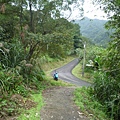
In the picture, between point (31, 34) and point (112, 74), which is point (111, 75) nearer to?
point (112, 74)

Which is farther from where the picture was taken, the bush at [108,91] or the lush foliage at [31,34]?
the lush foliage at [31,34]

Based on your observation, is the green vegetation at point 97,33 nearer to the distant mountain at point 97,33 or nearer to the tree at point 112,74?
the distant mountain at point 97,33

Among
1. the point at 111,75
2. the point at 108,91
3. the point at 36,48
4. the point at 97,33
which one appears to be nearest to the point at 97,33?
the point at 97,33

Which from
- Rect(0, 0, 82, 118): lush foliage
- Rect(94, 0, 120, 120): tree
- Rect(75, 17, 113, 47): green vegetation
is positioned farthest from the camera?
Rect(0, 0, 82, 118): lush foliage

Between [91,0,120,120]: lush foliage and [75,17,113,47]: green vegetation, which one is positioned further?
[75,17,113,47]: green vegetation

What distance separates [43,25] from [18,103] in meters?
6.85

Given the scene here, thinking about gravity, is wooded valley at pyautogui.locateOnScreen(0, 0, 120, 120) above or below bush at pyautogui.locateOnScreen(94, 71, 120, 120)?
above

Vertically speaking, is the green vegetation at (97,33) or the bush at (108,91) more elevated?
the green vegetation at (97,33)

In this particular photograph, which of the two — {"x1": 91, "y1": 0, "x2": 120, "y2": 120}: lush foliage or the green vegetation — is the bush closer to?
{"x1": 91, "y1": 0, "x2": 120, "y2": 120}: lush foliage

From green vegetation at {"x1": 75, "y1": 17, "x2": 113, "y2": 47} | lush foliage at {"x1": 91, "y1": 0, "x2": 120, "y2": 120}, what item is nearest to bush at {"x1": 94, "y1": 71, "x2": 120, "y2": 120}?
lush foliage at {"x1": 91, "y1": 0, "x2": 120, "y2": 120}

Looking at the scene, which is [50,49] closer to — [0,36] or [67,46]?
[67,46]

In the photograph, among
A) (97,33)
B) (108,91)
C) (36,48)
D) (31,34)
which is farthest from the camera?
(97,33)

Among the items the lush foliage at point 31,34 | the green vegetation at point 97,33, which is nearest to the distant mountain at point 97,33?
the green vegetation at point 97,33

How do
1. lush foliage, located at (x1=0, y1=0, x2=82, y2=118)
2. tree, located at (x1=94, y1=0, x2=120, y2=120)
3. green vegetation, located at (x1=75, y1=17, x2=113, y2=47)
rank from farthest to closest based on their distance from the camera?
lush foliage, located at (x1=0, y1=0, x2=82, y2=118), green vegetation, located at (x1=75, y1=17, x2=113, y2=47), tree, located at (x1=94, y1=0, x2=120, y2=120)
